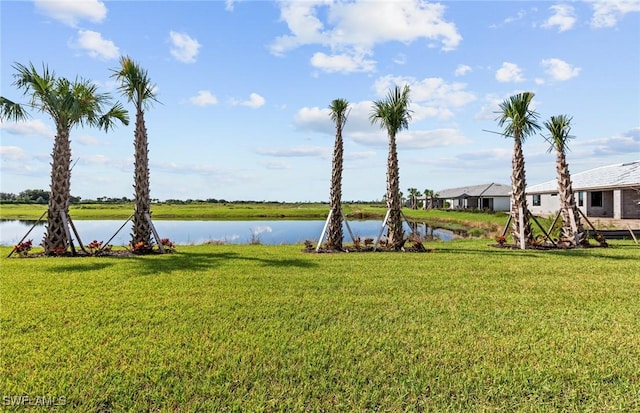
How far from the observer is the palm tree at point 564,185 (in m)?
15.2

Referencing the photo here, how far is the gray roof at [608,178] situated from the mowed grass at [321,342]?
21154 mm

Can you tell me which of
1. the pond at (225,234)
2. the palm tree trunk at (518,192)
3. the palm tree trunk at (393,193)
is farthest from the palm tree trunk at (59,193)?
the palm tree trunk at (518,192)

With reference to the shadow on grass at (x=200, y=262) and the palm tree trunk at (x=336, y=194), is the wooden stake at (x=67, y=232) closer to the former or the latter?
the shadow on grass at (x=200, y=262)

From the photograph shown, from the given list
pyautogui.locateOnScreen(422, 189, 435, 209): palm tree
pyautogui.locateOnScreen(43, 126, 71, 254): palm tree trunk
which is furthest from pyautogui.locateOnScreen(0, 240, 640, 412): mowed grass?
pyautogui.locateOnScreen(422, 189, 435, 209): palm tree

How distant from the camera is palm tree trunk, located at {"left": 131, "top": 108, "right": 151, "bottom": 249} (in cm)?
1297

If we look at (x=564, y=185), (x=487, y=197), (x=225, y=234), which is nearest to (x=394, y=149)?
(x=564, y=185)

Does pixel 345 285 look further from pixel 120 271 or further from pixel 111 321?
pixel 120 271

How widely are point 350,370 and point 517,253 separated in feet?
36.7

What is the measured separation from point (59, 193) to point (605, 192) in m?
34.8

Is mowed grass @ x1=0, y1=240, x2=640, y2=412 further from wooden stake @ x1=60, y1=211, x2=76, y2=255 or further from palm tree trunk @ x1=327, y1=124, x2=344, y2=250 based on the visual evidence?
palm tree trunk @ x1=327, y1=124, x2=344, y2=250

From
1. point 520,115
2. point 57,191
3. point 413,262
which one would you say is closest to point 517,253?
point 413,262

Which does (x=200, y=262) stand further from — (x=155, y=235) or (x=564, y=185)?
(x=564, y=185)

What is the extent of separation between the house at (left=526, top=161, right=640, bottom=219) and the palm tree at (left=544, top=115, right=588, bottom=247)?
8.84 meters

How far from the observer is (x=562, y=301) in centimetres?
646
